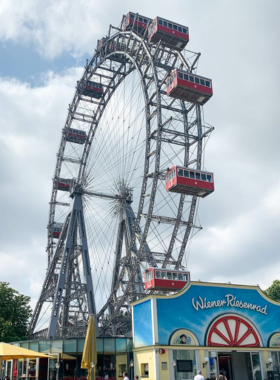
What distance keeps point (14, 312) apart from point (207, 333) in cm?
2760

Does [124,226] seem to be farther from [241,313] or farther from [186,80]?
[241,313]

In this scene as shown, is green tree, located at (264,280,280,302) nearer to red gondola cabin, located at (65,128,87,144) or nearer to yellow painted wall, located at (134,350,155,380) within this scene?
red gondola cabin, located at (65,128,87,144)

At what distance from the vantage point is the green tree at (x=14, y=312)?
45.4 meters

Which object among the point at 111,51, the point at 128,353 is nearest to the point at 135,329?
the point at 128,353

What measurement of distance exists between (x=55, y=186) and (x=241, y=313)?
34570 mm

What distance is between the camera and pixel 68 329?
4225 centimetres

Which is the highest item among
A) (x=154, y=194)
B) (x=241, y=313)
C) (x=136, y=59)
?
(x=136, y=59)

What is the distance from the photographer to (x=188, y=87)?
3619cm

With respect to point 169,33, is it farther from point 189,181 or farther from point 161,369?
point 161,369

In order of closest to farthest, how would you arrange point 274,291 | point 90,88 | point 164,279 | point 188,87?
→ 1. point 164,279
2. point 188,87
3. point 90,88
4. point 274,291

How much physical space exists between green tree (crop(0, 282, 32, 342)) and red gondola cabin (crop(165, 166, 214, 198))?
22.1 m

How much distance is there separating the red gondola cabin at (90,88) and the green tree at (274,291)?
3207 cm

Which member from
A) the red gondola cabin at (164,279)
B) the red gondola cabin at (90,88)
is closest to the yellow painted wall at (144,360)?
the red gondola cabin at (164,279)

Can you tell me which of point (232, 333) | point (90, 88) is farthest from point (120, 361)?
point (90, 88)
